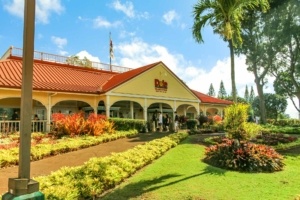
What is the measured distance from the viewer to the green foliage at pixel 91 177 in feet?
20.1

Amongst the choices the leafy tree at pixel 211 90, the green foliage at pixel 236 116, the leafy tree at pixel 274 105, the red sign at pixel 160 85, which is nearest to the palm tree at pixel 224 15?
the green foliage at pixel 236 116

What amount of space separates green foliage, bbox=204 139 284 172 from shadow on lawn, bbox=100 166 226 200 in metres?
0.80

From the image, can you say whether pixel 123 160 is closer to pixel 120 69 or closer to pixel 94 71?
pixel 94 71

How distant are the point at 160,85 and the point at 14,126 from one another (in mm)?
13334

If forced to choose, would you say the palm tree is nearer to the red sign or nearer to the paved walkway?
the paved walkway

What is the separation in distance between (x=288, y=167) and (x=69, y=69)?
20.5 m

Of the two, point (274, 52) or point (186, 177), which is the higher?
point (274, 52)

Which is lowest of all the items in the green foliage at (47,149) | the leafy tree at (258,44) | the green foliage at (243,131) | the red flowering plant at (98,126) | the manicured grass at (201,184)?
the manicured grass at (201,184)

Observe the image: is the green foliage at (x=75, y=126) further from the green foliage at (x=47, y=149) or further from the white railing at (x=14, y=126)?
the white railing at (x=14, y=126)

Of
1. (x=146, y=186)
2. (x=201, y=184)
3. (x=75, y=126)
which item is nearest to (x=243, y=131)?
(x=201, y=184)

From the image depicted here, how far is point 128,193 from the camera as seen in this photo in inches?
266

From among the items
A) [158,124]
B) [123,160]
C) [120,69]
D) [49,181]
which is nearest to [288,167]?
[123,160]

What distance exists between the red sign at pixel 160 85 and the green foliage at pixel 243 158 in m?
16.0

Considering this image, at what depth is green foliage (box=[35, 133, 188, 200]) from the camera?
20.1 feet
